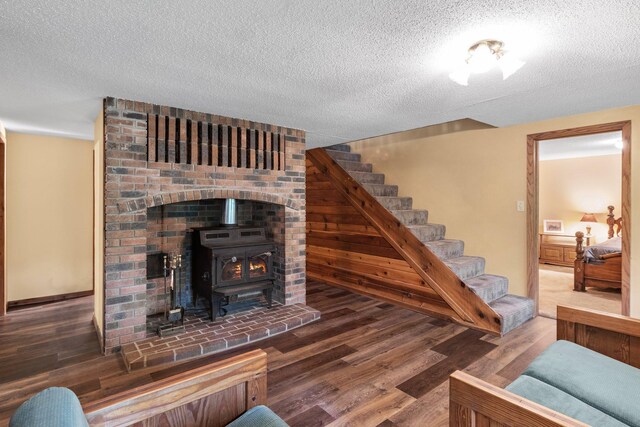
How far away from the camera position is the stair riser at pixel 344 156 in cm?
552

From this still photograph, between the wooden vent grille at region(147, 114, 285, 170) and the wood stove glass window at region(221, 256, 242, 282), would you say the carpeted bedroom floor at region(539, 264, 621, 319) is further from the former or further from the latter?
the wooden vent grille at region(147, 114, 285, 170)

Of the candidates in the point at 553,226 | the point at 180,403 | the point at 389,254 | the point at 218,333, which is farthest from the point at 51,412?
the point at 553,226

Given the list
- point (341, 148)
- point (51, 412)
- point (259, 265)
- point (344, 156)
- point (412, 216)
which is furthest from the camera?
point (341, 148)

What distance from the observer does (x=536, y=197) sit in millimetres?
3754

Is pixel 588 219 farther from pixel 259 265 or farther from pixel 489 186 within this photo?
pixel 259 265

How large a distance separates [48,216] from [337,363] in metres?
4.14

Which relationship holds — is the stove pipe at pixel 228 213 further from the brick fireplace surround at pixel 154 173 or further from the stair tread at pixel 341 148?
the stair tread at pixel 341 148

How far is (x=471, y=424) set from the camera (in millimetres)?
1271

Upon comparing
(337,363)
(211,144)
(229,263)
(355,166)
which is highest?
(355,166)

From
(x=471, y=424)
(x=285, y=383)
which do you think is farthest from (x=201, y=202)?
(x=471, y=424)

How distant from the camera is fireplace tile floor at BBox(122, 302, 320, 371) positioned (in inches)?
105

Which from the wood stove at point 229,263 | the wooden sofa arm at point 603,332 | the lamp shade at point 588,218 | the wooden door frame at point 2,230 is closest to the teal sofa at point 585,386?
the wooden sofa arm at point 603,332

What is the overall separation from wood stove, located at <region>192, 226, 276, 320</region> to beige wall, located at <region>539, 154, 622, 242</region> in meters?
6.63

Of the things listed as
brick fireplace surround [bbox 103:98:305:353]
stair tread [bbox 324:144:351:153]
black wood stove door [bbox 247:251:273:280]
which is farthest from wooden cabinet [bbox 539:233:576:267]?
black wood stove door [bbox 247:251:273:280]
